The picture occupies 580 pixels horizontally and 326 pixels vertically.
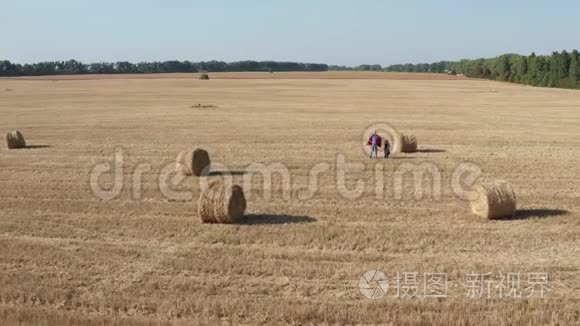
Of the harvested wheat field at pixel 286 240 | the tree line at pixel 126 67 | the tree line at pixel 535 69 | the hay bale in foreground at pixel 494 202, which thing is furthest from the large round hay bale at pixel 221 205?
the tree line at pixel 126 67

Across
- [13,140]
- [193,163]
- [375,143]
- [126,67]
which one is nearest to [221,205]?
[193,163]

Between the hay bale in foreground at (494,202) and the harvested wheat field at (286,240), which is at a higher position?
the hay bale in foreground at (494,202)

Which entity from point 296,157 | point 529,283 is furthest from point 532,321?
point 296,157

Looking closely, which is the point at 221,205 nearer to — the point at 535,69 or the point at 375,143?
the point at 375,143

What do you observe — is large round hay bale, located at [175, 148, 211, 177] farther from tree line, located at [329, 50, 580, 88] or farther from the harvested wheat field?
tree line, located at [329, 50, 580, 88]

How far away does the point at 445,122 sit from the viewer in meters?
35.3

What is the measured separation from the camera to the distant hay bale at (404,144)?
74.4 ft

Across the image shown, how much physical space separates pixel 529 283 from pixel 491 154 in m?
14.0

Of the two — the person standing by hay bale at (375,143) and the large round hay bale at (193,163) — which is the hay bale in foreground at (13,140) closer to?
the large round hay bale at (193,163)

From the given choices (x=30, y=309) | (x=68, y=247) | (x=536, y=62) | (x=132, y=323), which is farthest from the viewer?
(x=536, y=62)

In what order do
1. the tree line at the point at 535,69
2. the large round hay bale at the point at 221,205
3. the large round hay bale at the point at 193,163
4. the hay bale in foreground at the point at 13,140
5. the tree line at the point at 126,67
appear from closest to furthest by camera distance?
the large round hay bale at the point at 221,205 < the large round hay bale at the point at 193,163 < the hay bale in foreground at the point at 13,140 < the tree line at the point at 535,69 < the tree line at the point at 126,67

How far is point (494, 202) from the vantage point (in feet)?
42.0

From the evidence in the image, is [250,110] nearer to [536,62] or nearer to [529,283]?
[529,283]

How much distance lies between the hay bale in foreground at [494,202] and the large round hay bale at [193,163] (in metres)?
7.99
